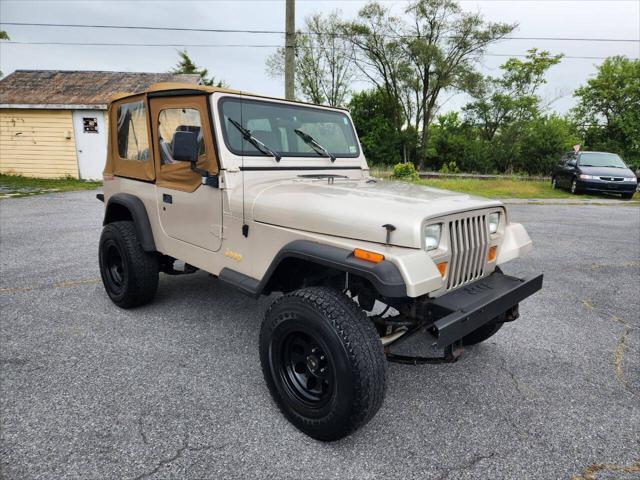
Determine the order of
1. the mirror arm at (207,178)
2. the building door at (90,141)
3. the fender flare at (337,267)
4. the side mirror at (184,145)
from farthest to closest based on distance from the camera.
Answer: the building door at (90,141)
the mirror arm at (207,178)
the side mirror at (184,145)
the fender flare at (337,267)

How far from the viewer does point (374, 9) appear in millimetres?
25234

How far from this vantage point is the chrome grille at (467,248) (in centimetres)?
232

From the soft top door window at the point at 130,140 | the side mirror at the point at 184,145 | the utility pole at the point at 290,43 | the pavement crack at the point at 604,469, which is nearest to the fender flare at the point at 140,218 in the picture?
the soft top door window at the point at 130,140

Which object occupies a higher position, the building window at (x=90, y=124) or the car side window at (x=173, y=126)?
the building window at (x=90, y=124)

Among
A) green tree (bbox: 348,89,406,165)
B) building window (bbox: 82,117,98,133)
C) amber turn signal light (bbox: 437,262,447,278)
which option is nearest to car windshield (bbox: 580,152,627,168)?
green tree (bbox: 348,89,406,165)

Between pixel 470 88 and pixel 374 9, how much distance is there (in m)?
7.52

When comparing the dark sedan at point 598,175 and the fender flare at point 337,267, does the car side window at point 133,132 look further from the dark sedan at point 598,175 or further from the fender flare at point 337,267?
the dark sedan at point 598,175

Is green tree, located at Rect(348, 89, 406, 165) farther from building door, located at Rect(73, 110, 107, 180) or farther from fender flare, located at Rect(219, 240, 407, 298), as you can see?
fender flare, located at Rect(219, 240, 407, 298)

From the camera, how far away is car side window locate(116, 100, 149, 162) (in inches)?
141

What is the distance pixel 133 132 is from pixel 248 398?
2569 millimetres

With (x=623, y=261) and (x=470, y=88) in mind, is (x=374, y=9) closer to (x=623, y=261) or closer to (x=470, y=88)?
(x=470, y=88)

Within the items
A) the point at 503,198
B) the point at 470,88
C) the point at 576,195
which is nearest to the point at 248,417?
the point at 503,198

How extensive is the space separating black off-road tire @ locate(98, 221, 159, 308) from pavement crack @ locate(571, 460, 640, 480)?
11.1 ft

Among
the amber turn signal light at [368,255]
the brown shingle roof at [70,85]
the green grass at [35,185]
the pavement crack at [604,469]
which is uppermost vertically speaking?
the brown shingle roof at [70,85]
